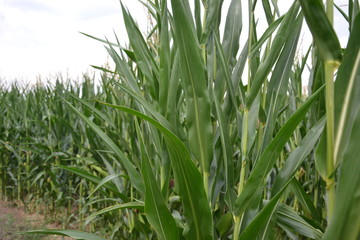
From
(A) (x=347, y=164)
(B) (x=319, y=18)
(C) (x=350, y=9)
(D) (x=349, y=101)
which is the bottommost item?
(A) (x=347, y=164)

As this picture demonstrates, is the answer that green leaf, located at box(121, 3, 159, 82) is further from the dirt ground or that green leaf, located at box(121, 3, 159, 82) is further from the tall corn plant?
the dirt ground

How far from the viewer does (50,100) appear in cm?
408

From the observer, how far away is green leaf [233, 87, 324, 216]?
74 centimetres

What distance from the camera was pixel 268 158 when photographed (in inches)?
30.5

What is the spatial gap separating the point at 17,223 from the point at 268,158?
381 centimetres

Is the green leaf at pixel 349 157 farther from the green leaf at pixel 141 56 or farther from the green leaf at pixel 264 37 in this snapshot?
the green leaf at pixel 141 56

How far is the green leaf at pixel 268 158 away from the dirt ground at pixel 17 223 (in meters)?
2.69

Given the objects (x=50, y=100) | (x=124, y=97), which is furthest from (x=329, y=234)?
(x=50, y=100)

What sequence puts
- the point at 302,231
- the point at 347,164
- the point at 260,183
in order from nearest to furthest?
1. the point at 347,164
2. the point at 260,183
3. the point at 302,231

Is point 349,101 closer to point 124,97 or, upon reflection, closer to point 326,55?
point 326,55

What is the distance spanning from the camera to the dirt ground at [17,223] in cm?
354

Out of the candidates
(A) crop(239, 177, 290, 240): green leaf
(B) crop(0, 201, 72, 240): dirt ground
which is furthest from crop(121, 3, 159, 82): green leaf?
(B) crop(0, 201, 72, 240): dirt ground

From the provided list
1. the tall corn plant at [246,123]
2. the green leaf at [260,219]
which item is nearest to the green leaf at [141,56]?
the tall corn plant at [246,123]

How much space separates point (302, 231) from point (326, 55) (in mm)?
507
